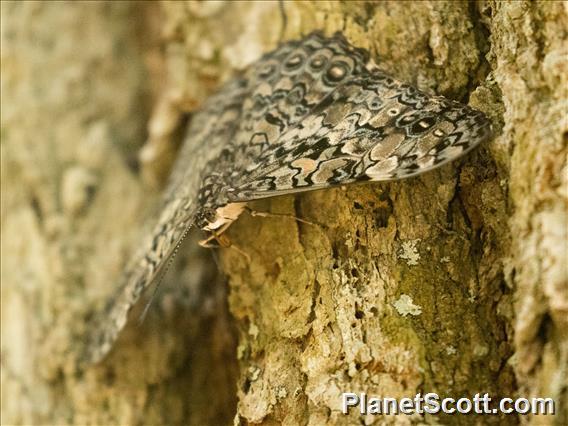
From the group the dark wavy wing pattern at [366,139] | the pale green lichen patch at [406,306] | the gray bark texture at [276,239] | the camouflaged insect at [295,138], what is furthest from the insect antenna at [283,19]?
the pale green lichen patch at [406,306]

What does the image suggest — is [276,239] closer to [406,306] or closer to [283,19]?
[406,306]

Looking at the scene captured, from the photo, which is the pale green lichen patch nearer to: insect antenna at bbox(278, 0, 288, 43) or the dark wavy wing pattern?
the dark wavy wing pattern

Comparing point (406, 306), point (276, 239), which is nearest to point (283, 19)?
point (276, 239)

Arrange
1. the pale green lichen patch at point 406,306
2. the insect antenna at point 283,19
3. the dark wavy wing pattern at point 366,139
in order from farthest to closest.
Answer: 1. the insect antenna at point 283,19
2. the pale green lichen patch at point 406,306
3. the dark wavy wing pattern at point 366,139

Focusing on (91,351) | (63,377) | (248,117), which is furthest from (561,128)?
(63,377)

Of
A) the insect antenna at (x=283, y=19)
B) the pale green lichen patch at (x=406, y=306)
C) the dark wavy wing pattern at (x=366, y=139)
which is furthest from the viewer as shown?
the insect antenna at (x=283, y=19)

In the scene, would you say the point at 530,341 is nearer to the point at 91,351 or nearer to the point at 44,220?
the point at 91,351

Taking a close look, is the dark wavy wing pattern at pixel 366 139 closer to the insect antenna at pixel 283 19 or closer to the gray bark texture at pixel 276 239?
the gray bark texture at pixel 276 239
